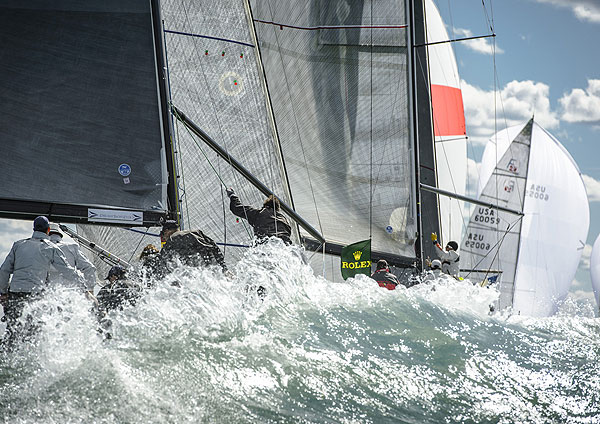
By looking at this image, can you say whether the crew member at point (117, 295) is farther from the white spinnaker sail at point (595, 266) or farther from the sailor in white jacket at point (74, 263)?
the white spinnaker sail at point (595, 266)

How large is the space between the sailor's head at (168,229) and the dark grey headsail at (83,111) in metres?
0.10

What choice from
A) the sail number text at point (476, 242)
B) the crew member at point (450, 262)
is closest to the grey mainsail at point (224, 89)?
the crew member at point (450, 262)

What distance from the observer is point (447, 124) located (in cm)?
1777

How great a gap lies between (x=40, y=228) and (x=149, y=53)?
2.00 meters

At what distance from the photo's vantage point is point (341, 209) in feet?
39.5

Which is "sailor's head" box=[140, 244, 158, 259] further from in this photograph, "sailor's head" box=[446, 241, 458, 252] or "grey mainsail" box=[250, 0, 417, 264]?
"sailor's head" box=[446, 241, 458, 252]

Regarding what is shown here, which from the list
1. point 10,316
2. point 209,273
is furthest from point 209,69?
point 10,316

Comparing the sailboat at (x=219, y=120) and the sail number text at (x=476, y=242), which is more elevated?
the sailboat at (x=219, y=120)

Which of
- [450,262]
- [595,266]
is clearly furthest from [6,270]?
[595,266]

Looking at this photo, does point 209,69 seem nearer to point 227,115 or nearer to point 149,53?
point 227,115

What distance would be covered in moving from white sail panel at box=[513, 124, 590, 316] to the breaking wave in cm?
1382

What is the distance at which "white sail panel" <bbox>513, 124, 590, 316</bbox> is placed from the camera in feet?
67.2

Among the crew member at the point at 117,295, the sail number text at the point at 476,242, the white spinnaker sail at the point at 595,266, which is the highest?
the crew member at the point at 117,295

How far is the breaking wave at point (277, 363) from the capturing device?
4.27 meters
